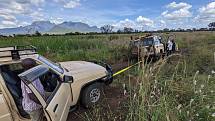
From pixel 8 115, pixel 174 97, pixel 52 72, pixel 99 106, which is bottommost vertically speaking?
pixel 99 106

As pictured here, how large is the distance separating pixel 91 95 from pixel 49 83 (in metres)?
1.52

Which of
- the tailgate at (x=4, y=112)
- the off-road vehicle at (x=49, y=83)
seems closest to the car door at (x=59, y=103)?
the off-road vehicle at (x=49, y=83)

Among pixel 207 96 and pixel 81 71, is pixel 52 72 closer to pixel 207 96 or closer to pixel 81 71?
pixel 81 71

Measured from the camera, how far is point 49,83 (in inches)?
195

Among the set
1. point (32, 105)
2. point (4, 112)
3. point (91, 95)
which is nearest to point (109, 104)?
point (91, 95)

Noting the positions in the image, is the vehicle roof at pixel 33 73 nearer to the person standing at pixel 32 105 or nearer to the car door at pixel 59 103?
the person standing at pixel 32 105

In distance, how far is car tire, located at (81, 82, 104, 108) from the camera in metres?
6.04

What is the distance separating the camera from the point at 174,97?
17.1 feet

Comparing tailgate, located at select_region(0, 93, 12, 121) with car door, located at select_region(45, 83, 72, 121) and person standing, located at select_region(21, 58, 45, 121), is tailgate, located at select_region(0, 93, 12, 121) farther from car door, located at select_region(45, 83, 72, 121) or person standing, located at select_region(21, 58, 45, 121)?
car door, located at select_region(45, 83, 72, 121)

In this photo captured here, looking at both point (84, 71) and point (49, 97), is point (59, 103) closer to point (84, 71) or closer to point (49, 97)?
point (49, 97)

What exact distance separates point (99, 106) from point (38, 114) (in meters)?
2.69

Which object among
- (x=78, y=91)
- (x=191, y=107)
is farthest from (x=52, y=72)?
(x=191, y=107)

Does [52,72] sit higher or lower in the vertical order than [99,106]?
higher

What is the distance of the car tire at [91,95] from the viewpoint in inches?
238
